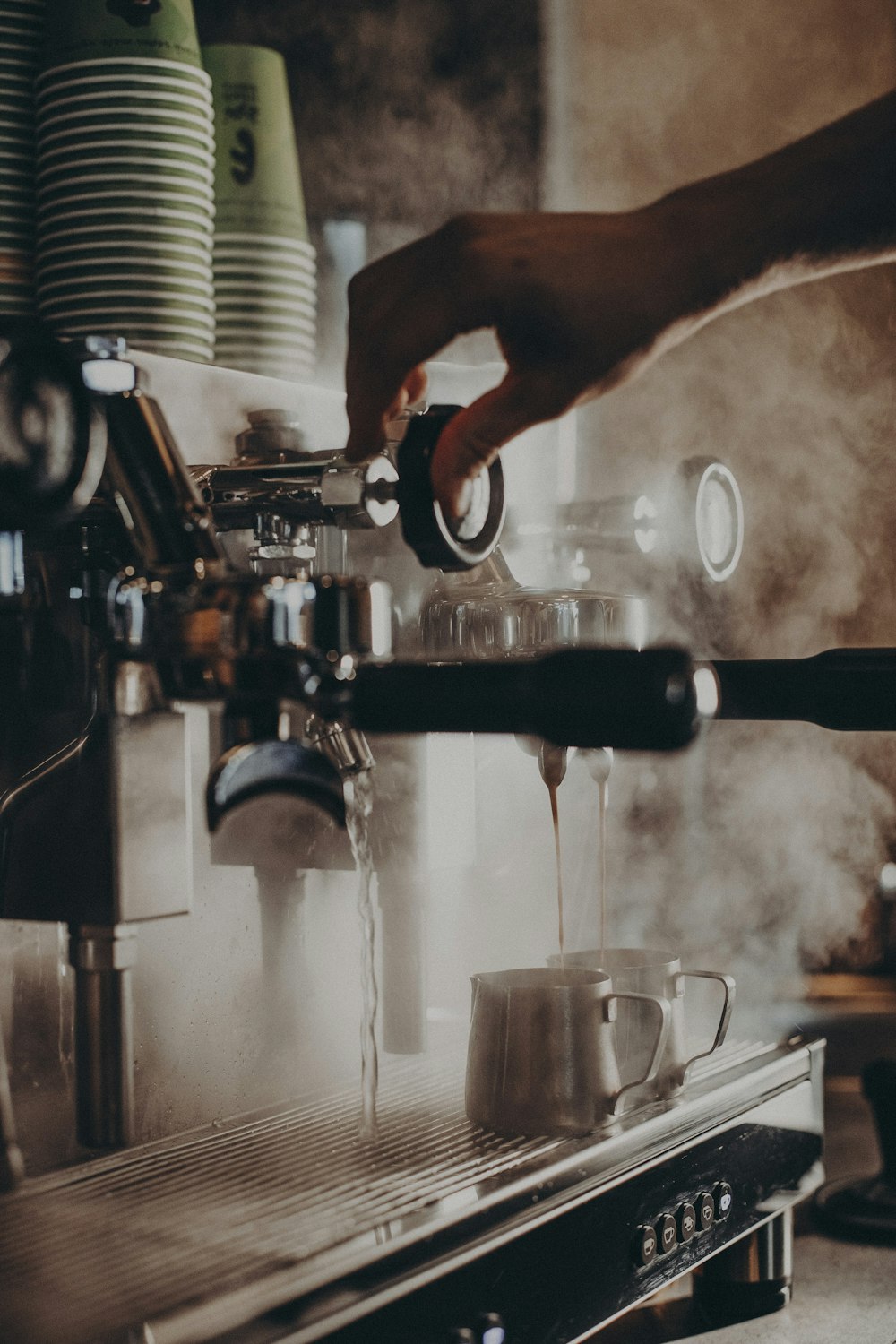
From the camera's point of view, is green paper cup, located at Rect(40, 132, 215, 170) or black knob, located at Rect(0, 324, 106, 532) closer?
black knob, located at Rect(0, 324, 106, 532)

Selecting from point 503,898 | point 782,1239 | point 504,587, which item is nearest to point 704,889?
point 503,898

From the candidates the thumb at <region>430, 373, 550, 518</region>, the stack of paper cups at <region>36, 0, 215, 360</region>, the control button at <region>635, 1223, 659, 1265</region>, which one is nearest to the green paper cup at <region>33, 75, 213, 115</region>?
the stack of paper cups at <region>36, 0, 215, 360</region>

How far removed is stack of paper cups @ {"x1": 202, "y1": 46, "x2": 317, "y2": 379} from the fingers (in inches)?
15.5

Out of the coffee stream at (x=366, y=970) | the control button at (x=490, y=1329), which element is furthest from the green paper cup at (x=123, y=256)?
the control button at (x=490, y=1329)

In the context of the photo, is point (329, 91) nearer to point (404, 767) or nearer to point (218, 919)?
point (404, 767)

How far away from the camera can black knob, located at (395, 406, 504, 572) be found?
0.59m

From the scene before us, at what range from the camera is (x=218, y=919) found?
0.93 m

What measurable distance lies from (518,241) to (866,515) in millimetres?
1179

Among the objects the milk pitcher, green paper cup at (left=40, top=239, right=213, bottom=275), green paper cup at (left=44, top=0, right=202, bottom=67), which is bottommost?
the milk pitcher

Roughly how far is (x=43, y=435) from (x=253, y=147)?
0.51 m

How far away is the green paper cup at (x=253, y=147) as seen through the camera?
99 cm

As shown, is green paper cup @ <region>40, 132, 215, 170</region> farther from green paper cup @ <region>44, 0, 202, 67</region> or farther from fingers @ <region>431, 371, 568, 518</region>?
fingers @ <region>431, 371, 568, 518</region>

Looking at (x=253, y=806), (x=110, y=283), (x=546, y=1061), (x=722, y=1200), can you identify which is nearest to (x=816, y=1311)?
(x=722, y=1200)

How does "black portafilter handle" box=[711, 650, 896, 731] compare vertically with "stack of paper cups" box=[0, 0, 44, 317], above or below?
below
